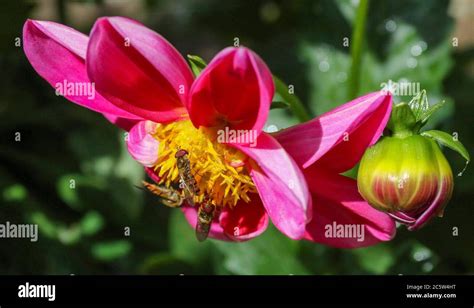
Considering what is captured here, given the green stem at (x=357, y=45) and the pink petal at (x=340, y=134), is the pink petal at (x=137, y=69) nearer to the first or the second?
the pink petal at (x=340, y=134)

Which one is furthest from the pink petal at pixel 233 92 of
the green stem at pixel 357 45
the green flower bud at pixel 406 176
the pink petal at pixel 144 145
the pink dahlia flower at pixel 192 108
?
the green stem at pixel 357 45

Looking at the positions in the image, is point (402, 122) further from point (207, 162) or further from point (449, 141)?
point (207, 162)

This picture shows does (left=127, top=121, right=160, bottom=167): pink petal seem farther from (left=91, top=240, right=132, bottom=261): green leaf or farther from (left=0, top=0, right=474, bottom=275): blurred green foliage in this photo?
(left=91, top=240, right=132, bottom=261): green leaf

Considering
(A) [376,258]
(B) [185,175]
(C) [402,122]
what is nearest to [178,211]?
(A) [376,258]

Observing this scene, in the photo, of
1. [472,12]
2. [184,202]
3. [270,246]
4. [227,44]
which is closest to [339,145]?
[184,202]

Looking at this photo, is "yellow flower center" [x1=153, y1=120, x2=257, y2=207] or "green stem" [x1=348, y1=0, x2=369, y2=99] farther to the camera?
"green stem" [x1=348, y1=0, x2=369, y2=99]

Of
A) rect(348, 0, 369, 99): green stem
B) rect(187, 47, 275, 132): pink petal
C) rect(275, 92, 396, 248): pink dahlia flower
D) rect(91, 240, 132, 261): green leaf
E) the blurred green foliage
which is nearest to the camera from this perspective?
rect(187, 47, 275, 132): pink petal

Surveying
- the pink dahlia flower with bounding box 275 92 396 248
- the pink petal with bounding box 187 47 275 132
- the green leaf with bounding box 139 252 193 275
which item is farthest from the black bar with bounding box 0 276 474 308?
the pink petal with bounding box 187 47 275 132
